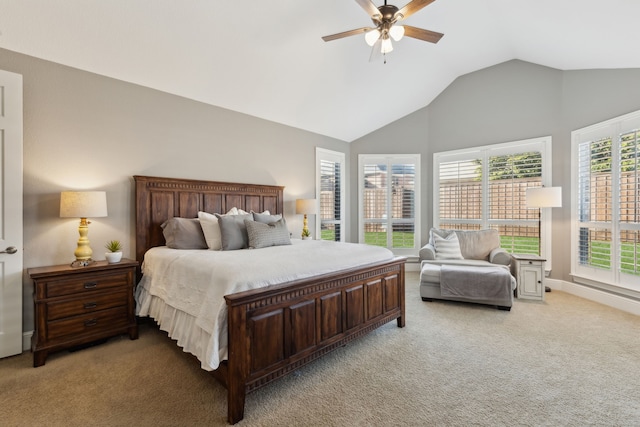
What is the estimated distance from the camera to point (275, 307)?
2.09m

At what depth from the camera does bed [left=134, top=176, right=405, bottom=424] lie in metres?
1.88

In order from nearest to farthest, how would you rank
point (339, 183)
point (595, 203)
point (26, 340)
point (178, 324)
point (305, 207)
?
point (178, 324) → point (26, 340) → point (595, 203) → point (305, 207) → point (339, 183)

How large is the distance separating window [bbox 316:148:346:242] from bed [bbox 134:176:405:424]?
7.69 feet

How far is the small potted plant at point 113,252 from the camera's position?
295cm

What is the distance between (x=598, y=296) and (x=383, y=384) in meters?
3.91

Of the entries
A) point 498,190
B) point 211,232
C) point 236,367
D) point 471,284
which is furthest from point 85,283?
point 498,190

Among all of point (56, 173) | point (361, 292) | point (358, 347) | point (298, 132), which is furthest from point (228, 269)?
point (298, 132)

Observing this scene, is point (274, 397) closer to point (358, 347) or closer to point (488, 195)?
point (358, 347)

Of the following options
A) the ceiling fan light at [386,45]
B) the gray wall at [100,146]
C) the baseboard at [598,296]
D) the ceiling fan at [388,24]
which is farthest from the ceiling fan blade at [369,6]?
the baseboard at [598,296]

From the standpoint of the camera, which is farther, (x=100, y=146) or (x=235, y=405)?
(x=100, y=146)

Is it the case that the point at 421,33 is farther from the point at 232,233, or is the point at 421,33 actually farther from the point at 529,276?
the point at 529,276

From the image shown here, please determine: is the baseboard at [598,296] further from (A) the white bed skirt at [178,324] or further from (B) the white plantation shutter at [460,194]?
(A) the white bed skirt at [178,324]

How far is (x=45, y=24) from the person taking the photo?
2.64 metres

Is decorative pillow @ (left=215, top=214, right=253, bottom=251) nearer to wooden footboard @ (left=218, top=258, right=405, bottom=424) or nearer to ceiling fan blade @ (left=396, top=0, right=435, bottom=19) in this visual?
wooden footboard @ (left=218, top=258, right=405, bottom=424)
